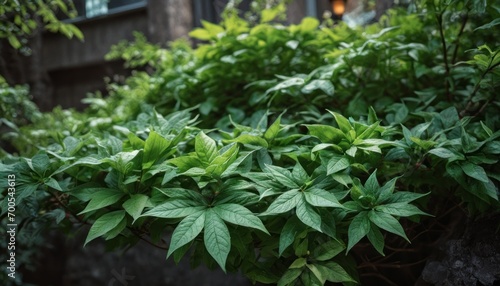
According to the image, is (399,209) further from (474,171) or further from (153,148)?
(153,148)

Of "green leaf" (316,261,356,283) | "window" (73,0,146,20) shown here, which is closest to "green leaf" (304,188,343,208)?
"green leaf" (316,261,356,283)

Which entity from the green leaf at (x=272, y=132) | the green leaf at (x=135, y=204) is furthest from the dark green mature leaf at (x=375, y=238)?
the green leaf at (x=135, y=204)

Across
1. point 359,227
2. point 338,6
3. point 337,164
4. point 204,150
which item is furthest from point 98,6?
point 359,227

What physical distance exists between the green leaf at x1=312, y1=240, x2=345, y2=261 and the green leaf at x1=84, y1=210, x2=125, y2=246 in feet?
2.11

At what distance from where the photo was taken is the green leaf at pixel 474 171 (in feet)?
4.62

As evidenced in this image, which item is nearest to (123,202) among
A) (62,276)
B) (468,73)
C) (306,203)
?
(306,203)

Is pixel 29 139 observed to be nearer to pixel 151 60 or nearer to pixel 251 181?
pixel 151 60

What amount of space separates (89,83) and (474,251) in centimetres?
606

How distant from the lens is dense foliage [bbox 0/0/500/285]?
55.1 inches

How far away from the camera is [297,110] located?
2225mm

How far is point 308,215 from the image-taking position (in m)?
1.33

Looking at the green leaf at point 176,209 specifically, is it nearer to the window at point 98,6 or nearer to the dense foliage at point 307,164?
the dense foliage at point 307,164

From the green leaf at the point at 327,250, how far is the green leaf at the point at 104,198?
684 mm

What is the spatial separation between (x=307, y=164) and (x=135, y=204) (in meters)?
0.62
